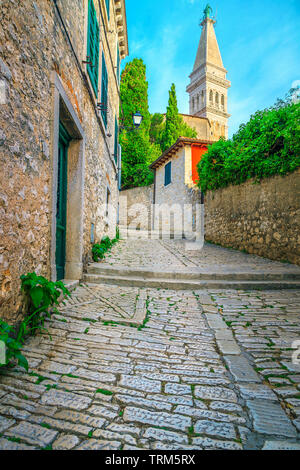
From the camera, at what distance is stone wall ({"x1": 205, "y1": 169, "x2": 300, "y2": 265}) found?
6.14 m

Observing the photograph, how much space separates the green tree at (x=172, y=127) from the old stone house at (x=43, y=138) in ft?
68.9

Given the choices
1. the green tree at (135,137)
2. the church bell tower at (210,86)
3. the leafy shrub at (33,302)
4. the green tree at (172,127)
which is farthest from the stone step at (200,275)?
the church bell tower at (210,86)

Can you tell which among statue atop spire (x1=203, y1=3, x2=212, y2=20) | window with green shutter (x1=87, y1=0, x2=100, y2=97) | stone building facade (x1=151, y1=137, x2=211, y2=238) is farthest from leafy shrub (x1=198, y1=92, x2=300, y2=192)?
statue atop spire (x1=203, y1=3, x2=212, y2=20)

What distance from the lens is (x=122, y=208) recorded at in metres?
20.4

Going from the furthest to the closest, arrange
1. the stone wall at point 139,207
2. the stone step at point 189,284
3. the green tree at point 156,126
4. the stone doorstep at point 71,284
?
the green tree at point 156,126
the stone wall at point 139,207
the stone step at point 189,284
the stone doorstep at point 71,284

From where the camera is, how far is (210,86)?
47.4 metres

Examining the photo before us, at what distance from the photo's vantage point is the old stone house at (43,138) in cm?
204

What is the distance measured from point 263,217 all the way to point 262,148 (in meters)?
1.90

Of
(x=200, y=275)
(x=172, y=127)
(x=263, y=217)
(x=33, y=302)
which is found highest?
(x=172, y=127)

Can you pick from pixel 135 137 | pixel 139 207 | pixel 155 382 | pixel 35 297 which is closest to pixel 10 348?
pixel 35 297

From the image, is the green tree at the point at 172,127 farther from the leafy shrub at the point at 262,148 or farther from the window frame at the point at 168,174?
the leafy shrub at the point at 262,148

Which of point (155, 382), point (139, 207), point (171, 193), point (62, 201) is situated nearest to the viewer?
point (155, 382)

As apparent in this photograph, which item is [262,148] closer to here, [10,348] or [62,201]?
[62,201]
